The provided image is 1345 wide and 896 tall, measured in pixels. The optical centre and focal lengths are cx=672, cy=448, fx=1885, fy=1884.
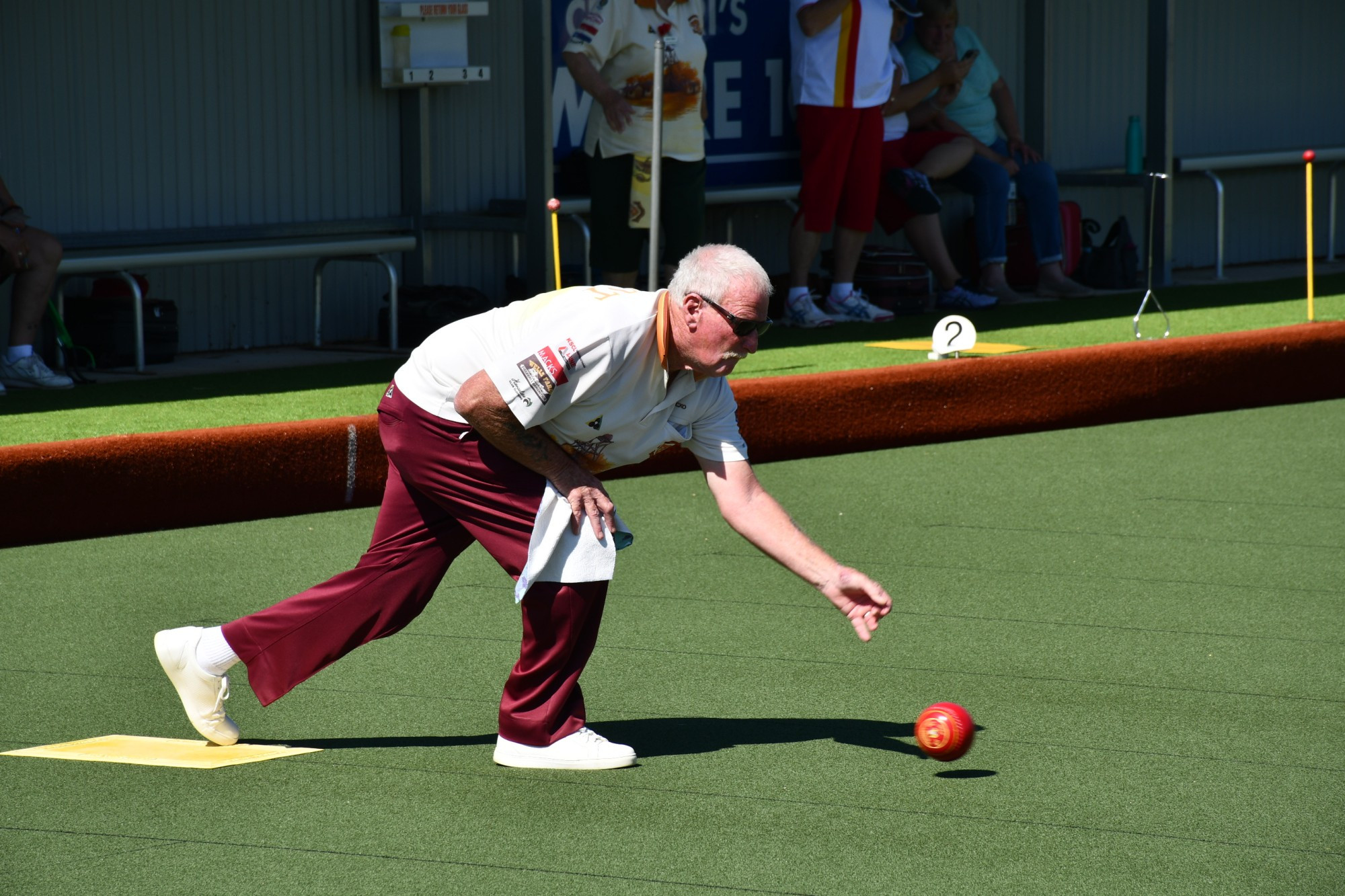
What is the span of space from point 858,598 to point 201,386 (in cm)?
408

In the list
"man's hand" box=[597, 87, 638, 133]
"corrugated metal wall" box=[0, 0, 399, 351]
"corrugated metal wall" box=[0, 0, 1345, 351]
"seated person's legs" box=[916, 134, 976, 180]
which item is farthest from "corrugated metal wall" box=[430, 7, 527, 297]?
"seated person's legs" box=[916, 134, 976, 180]

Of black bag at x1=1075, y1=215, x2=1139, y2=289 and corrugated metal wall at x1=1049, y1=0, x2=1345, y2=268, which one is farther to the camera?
corrugated metal wall at x1=1049, y1=0, x2=1345, y2=268

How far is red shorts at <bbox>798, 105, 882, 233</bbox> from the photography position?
8.79 metres

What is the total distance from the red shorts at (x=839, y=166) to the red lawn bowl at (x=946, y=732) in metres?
5.55

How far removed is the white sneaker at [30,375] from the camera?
6754 mm

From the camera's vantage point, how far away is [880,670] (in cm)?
411

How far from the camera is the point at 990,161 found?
377 inches

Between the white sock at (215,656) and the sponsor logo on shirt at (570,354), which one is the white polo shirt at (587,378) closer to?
the sponsor logo on shirt at (570,354)

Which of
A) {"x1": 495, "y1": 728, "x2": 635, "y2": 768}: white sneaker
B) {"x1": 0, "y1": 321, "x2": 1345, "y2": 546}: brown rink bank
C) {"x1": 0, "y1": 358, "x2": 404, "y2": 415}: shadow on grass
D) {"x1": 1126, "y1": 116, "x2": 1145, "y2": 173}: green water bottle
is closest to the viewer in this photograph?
{"x1": 495, "y1": 728, "x2": 635, "y2": 768}: white sneaker

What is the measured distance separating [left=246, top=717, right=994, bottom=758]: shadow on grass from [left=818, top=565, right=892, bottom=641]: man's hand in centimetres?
34

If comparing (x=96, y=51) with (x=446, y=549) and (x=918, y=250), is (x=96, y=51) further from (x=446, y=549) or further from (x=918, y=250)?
(x=446, y=549)

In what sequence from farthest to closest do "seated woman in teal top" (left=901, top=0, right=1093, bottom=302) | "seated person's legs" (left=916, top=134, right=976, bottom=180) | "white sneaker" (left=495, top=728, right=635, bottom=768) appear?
1. "seated woman in teal top" (left=901, top=0, right=1093, bottom=302)
2. "seated person's legs" (left=916, top=134, right=976, bottom=180)
3. "white sneaker" (left=495, top=728, right=635, bottom=768)

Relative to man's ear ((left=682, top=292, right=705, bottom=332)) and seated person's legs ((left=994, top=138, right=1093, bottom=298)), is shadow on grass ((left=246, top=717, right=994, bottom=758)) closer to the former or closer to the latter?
man's ear ((left=682, top=292, right=705, bottom=332))

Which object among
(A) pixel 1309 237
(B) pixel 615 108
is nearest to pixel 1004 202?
(A) pixel 1309 237
